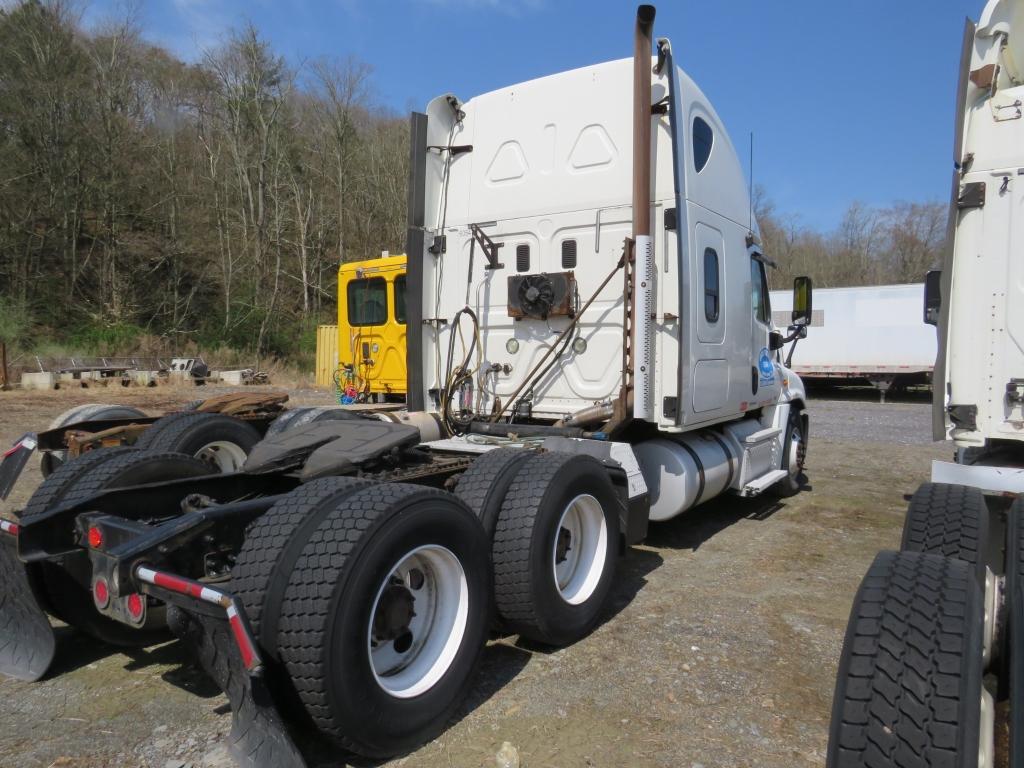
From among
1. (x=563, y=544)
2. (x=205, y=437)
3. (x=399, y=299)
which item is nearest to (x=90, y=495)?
(x=205, y=437)

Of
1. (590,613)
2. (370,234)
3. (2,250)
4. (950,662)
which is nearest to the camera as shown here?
(950,662)

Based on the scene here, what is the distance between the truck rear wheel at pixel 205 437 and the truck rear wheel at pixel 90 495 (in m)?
0.91

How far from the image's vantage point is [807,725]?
3.09 meters

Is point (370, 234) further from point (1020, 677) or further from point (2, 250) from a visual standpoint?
point (1020, 677)

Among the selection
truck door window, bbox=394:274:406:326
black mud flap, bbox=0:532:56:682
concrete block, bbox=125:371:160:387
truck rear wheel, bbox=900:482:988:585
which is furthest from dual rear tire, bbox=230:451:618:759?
concrete block, bbox=125:371:160:387

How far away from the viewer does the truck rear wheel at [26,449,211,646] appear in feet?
10.5

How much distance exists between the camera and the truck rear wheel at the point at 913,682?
1775 mm

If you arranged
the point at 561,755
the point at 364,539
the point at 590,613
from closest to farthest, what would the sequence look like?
the point at 364,539 → the point at 561,755 → the point at 590,613

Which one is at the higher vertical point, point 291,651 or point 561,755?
point 291,651

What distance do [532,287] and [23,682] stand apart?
13.2ft

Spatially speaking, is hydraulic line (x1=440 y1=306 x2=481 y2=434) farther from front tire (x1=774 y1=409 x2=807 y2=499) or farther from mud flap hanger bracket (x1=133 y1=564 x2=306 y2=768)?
front tire (x1=774 y1=409 x2=807 y2=499)

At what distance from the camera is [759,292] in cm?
712

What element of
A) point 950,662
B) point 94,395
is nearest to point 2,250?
Answer: point 94,395

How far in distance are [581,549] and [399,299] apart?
24.0 feet
